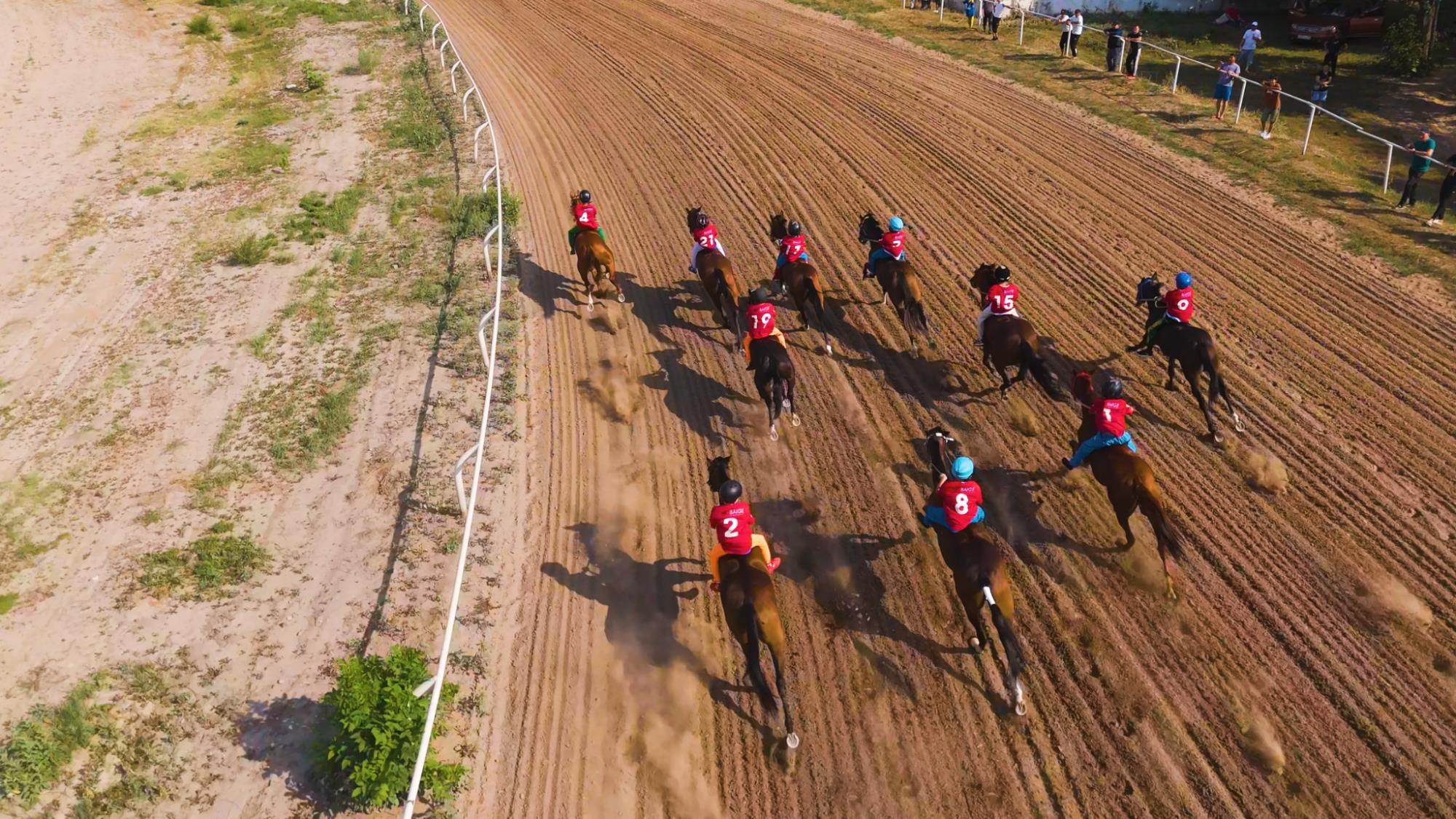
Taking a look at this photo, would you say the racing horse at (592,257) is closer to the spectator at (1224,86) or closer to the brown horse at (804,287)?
the brown horse at (804,287)

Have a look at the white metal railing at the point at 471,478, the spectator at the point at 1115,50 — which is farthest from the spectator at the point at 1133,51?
the white metal railing at the point at 471,478

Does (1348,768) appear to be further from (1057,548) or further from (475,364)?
(475,364)

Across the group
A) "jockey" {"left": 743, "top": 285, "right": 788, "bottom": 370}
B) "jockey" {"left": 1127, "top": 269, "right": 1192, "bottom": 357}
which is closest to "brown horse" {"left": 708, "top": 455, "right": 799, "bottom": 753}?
"jockey" {"left": 743, "top": 285, "right": 788, "bottom": 370}

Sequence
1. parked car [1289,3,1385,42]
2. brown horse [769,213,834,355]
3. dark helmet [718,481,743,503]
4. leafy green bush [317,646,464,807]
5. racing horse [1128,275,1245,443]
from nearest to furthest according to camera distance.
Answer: leafy green bush [317,646,464,807] < dark helmet [718,481,743,503] < racing horse [1128,275,1245,443] < brown horse [769,213,834,355] < parked car [1289,3,1385,42]

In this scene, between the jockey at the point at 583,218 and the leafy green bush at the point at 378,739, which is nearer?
the leafy green bush at the point at 378,739

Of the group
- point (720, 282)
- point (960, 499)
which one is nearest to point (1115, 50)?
point (720, 282)

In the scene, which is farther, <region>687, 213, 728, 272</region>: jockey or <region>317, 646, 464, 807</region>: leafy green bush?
<region>687, 213, 728, 272</region>: jockey

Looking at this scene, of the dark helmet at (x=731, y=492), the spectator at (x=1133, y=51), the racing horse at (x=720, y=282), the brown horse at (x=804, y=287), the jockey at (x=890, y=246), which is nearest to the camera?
the dark helmet at (x=731, y=492)

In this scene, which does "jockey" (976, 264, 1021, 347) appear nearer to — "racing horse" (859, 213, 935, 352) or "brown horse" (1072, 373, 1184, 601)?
"racing horse" (859, 213, 935, 352)
